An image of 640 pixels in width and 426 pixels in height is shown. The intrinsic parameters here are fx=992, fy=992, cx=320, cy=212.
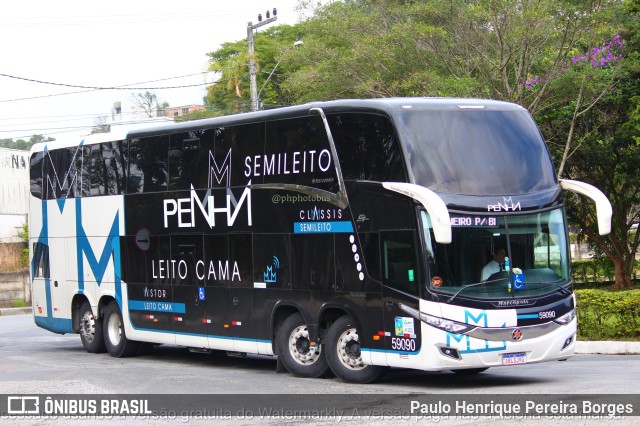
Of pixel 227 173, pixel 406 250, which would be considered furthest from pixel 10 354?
pixel 406 250

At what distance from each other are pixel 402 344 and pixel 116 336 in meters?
8.44

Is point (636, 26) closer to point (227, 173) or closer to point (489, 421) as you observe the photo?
point (227, 173)

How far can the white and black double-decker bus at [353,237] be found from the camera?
13305 mm

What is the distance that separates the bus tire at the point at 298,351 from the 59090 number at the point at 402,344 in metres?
1.77

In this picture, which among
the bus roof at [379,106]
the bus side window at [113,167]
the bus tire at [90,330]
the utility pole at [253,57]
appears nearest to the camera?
the bus roof at [379,106]

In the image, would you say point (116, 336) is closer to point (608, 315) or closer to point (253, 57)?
point (608, 315)

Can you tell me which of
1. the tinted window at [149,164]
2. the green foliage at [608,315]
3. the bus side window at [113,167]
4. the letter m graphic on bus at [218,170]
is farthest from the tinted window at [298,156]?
the green foliage at [608,315]

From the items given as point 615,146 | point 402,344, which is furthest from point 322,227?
point 615,146

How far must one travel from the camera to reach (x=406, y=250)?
13570 mm

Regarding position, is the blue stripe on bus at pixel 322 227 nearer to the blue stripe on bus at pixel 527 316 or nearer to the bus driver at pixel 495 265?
the bus driver at pixel 495 265

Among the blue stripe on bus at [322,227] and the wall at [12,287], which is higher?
the blue stripe on bus at [322,227]

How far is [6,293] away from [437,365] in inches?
1304

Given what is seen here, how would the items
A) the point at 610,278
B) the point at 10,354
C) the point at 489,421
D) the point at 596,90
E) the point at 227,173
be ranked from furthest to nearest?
1. the point at 610,278
2. the point at 596,90
3. the point at 10,354
4. the point at 227,173
5. the point at 489,421

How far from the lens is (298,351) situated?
15.5 m
